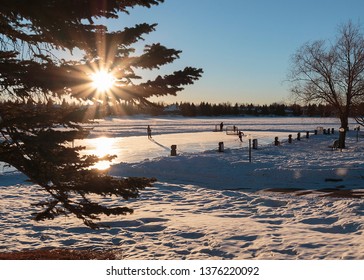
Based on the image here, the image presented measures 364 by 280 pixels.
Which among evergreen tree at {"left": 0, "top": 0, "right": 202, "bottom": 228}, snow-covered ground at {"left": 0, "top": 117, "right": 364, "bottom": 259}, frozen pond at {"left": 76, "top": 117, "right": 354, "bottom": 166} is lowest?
snow-covered ground at {"left": 0, "top": 117, "right": 364, "bottom": 259}

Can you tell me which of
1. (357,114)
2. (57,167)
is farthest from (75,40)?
(357,114)

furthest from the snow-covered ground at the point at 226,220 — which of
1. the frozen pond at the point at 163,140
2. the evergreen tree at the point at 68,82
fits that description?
the frozen pond at the point at 163,140

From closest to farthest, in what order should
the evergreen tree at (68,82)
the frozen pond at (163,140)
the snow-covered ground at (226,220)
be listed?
1. the evergreen tree at (68,82)
2. the snow-covered ground at (226,220)
3. the frozen pond at (163,140)

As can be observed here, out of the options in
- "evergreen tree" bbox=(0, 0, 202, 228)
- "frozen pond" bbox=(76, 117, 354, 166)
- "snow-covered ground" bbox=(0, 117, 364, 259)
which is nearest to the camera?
"evergreen tree" bbox=(0, 0, 202, 228)

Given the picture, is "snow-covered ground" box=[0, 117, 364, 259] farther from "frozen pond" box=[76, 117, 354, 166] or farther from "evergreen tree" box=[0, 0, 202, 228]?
"frozen pond" box=[76, 117, 354, 166]

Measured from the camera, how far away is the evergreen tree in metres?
4.91

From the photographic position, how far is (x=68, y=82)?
500 centimetres

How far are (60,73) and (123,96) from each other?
87 cm

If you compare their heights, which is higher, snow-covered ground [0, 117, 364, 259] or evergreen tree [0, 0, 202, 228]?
evergreen tree [0, 0, 202, 228]

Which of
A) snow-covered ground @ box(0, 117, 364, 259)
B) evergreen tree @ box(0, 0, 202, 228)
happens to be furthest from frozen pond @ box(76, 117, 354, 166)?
evergreen tree @ box(0, 0, 202, 228)

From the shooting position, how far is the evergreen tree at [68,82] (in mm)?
4910

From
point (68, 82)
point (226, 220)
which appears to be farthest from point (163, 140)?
point (68, 82)

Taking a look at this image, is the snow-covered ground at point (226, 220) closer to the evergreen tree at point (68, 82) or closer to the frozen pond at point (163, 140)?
the evergreen tree at point (68, 82)

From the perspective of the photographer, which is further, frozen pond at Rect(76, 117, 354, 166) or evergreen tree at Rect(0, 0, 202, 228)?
frozen pond at Rect(76, 117, 354, 166)
